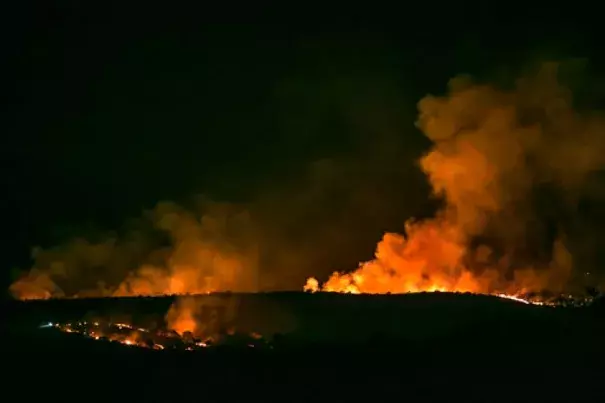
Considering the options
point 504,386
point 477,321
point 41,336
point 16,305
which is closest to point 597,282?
point 477,321

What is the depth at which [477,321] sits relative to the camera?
10398 millimetres

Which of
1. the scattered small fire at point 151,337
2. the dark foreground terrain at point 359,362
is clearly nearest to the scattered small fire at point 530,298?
the dark foreground terrain at point 359,362

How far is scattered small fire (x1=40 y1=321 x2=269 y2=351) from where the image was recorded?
32.0 ft

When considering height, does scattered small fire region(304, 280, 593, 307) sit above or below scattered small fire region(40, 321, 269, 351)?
above

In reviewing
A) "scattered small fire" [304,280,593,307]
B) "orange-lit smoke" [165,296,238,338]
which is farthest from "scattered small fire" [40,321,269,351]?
"scattered small fire" [304,280,593,307]

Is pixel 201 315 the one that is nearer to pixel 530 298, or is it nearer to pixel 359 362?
pixel 359 362

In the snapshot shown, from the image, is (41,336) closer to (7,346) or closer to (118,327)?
(7,346)

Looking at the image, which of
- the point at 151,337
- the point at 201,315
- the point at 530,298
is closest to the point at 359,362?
the point at 151,337

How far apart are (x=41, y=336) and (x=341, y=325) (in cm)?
508

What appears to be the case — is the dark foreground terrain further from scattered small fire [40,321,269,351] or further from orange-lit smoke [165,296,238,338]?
orange-lit smoke [165,296,238,338]

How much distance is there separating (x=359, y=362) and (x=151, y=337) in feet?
12.6

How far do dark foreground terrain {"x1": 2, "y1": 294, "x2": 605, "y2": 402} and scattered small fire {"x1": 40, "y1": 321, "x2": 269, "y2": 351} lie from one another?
365mm

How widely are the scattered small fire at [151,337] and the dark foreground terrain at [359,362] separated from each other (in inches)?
14.4

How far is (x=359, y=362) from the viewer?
342 inches
